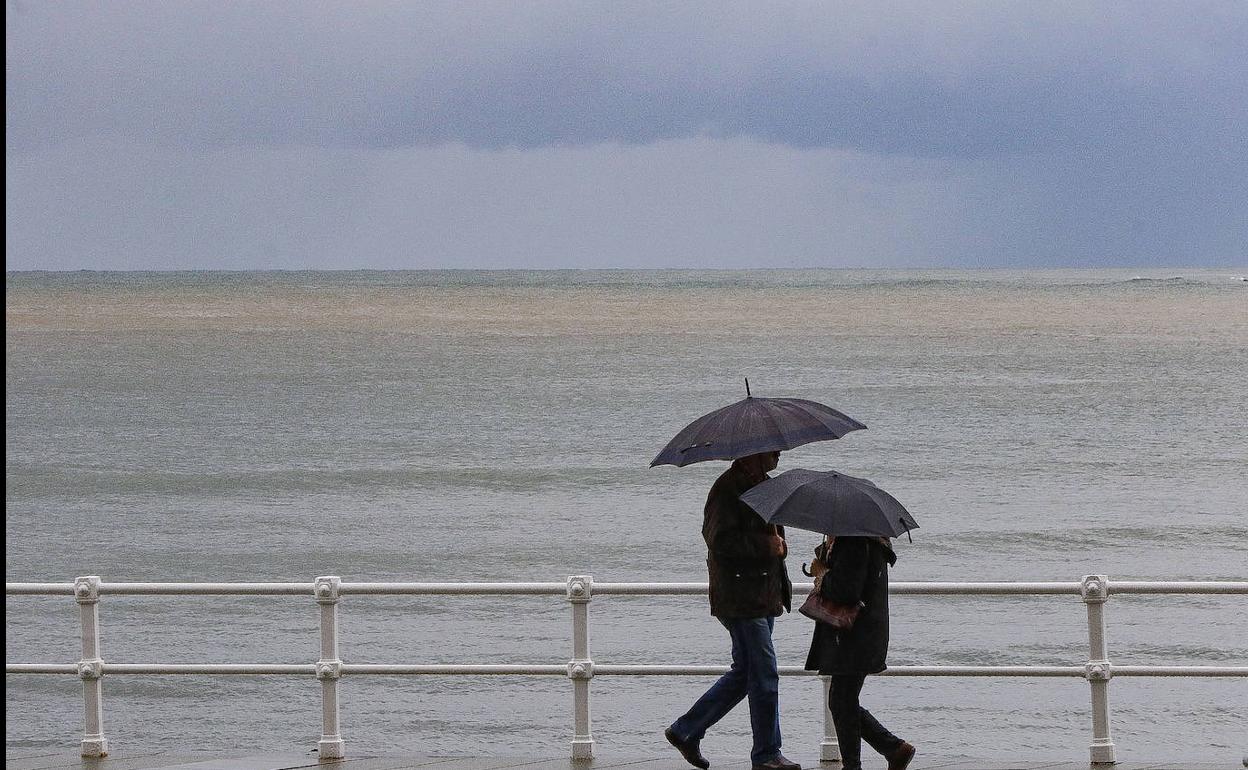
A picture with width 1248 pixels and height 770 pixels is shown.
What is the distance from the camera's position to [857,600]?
21.5ft

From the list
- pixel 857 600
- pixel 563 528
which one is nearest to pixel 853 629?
pixel 857 600

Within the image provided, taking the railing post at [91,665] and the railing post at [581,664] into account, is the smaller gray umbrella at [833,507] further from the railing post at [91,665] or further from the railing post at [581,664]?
the railing post at [91,665]

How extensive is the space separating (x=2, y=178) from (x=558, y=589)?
15.7ft

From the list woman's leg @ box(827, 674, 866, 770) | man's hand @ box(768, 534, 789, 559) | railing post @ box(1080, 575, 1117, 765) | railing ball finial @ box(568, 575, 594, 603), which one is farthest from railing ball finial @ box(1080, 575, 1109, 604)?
railing ball finial @ box(568, 575, 594, 603)

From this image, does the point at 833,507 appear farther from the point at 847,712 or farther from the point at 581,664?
the point at 581,664

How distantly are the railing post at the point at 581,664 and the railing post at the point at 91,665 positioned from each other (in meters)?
2.15

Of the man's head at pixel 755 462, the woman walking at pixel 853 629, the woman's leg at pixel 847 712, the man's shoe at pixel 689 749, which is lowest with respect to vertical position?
the man's shoe at pixel 689 749

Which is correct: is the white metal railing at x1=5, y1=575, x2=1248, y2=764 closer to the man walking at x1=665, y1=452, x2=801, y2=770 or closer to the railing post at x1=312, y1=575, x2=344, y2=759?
the railing post at x1=312, y1=575, x2=344, y2=759

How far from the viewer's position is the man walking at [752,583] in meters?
6.83

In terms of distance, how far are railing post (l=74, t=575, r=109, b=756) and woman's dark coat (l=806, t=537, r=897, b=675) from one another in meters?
3.32

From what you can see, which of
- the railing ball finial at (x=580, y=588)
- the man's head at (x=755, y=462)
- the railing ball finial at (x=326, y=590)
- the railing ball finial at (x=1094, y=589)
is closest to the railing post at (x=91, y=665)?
the railing ball finial at (x=326, y=590)

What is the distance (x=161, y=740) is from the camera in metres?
15.6

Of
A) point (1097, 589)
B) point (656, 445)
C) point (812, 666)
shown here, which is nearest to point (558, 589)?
point (812, 666)

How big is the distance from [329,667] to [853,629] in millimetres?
2471
